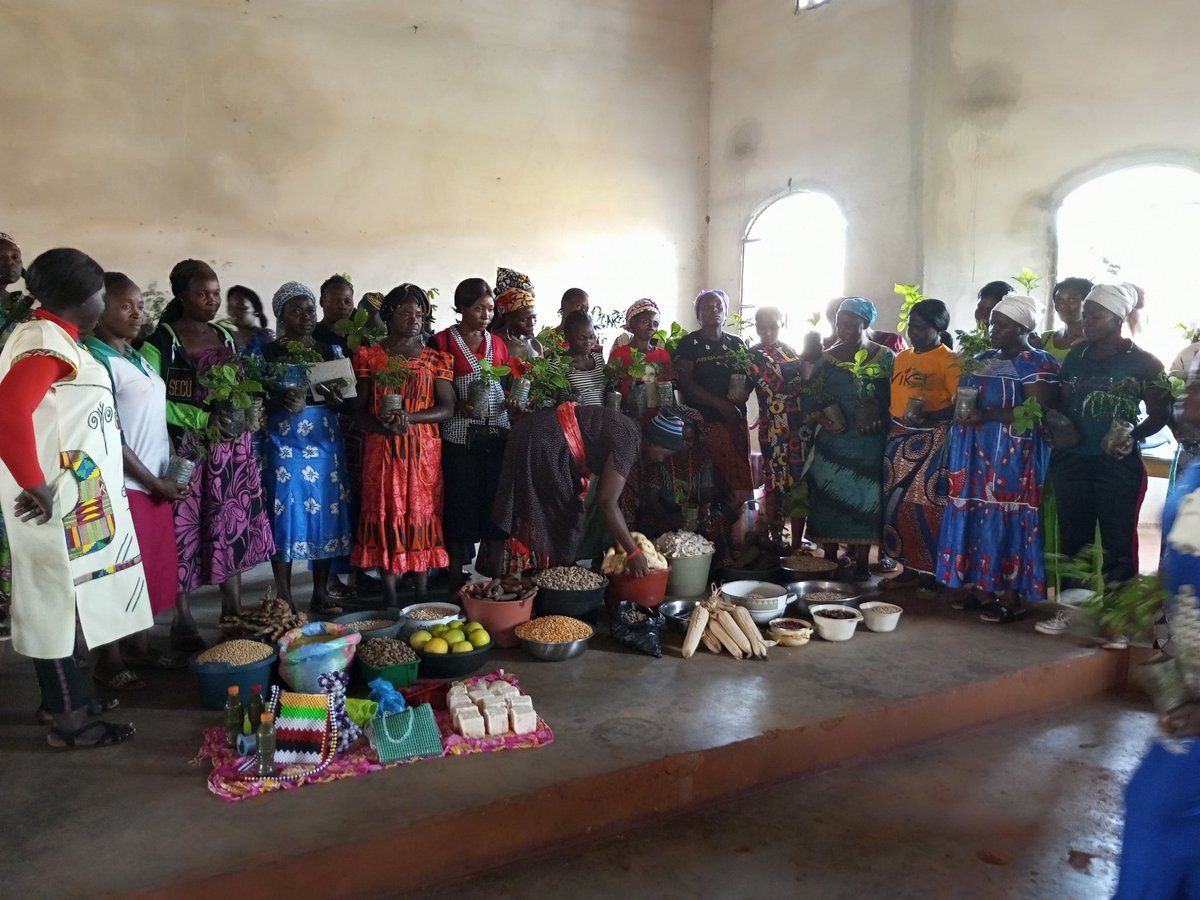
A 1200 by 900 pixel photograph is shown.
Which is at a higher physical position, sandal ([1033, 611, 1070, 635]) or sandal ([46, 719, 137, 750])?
sandal ([46, 719, 137, 750])

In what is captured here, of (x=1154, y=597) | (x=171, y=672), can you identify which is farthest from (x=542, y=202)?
(x=1154, y=597)

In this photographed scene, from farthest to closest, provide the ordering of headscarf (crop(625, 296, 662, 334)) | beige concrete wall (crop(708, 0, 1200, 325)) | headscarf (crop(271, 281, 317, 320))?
beige concrete wall (crop(708, 0, 1200, 325))
headscarf (crop(625, 296, 662, 334))
headscarf (crop(271, 281, 317, 320))

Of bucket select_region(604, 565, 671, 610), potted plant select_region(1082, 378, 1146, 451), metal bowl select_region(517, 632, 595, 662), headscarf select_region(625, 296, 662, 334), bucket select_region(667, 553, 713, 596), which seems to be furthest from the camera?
headscarf select_region(625, 296, 662, 334)

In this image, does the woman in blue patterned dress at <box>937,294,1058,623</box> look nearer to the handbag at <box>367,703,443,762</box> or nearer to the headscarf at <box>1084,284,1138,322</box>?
the headscarf at <box>1084,284,1138,322</box>

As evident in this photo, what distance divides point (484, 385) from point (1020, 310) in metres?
2.67

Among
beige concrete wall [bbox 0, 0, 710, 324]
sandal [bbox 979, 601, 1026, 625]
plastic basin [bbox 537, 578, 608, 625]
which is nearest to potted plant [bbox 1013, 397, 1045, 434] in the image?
sandal [bbox 979, 601, 1026, 625]

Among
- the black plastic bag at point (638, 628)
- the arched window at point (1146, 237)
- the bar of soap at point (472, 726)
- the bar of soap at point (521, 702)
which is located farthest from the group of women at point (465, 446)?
the arched window at point (1146, 237)

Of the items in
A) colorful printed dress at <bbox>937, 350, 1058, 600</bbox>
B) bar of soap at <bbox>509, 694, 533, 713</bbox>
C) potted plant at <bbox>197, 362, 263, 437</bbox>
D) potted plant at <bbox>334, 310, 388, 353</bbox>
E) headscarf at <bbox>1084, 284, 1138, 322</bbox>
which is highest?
headscarf at <bbox>1084, 284, 1138, 322</bbox>

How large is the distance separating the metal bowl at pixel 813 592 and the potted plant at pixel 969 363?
1.07m

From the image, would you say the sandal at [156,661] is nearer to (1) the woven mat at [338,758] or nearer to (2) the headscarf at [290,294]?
(1) the woven mat at [338,758]

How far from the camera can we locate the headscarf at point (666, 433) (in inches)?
174

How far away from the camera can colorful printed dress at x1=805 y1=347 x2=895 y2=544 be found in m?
4.93

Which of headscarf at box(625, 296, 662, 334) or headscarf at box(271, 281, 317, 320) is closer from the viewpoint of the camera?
headscarf at box(271, 281, 317, 320)

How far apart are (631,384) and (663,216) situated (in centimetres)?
522
